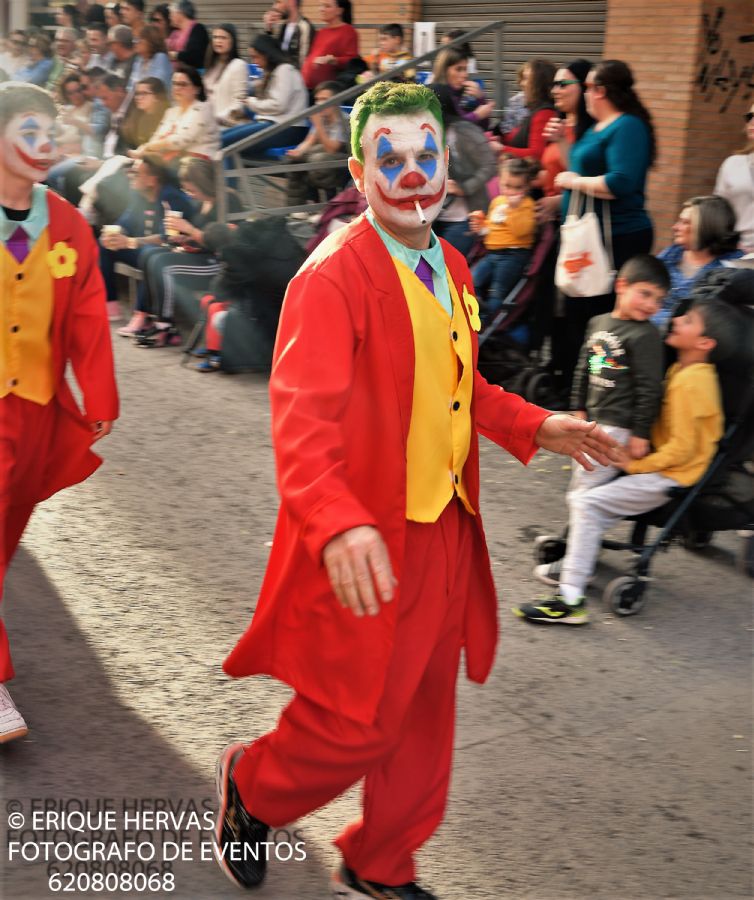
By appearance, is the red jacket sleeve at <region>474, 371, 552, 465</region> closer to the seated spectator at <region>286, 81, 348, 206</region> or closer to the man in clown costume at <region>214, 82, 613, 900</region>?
the man in clown costume at <region>214, 82, 613, 900</region>

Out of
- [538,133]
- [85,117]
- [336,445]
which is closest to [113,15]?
[85,117]

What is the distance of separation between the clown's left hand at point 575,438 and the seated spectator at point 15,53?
1424 cm

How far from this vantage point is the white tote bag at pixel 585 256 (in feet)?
22.8

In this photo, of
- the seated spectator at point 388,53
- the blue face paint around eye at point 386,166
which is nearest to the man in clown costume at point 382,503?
the blue face paint around eye at point 386,166

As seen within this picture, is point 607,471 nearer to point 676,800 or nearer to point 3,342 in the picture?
point 676,800

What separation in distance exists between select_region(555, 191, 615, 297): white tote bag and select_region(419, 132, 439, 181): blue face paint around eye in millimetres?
3878

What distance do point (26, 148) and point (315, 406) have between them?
192cm

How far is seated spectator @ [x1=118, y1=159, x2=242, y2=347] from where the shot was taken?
962 cm

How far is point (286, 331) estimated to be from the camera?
2.98 metres

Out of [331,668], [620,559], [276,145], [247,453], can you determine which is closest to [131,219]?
[276,145]

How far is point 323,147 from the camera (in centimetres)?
1080

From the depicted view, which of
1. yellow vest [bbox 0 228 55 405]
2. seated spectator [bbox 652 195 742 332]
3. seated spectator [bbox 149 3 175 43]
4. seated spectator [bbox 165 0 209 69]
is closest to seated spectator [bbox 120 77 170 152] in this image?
seated spectator [bbox 165 0 209 69]

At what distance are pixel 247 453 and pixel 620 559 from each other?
2399mm

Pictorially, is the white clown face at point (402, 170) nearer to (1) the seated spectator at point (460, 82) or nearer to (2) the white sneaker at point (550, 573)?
(2) the white sneaker at point (550, 573)
